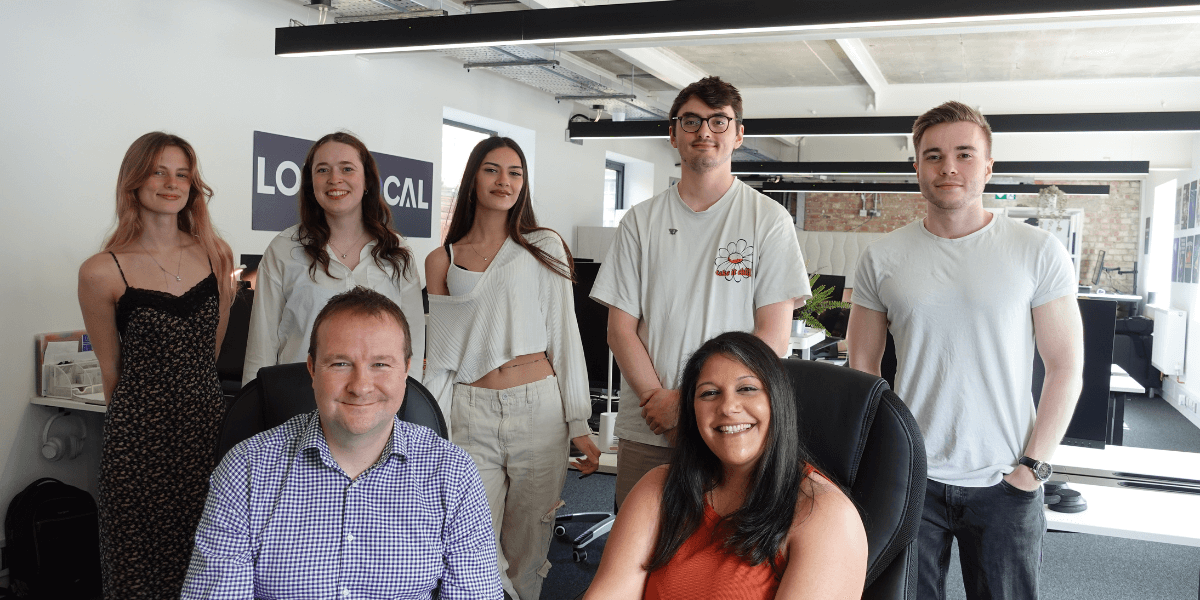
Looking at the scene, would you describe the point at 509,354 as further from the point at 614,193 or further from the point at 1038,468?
the point at 614,193

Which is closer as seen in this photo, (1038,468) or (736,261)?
(1038,468)

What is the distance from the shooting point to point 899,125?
7094mm

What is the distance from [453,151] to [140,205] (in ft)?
18.6

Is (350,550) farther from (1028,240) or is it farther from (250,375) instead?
(1028,240)

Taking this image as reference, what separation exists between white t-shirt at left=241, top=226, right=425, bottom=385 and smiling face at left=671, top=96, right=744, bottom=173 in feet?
3.06

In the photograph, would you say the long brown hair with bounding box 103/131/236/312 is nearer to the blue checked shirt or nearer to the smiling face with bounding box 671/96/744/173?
the blue checked shirt

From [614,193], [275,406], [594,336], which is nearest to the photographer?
[275,406]

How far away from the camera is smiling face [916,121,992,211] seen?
6.84 ft

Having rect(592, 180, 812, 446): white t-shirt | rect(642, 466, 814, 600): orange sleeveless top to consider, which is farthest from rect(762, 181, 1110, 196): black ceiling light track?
rect(642, 466, 814, 600): orange sleeveless top

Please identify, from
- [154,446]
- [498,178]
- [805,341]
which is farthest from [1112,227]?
[154,446]

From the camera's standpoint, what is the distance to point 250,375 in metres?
2.38

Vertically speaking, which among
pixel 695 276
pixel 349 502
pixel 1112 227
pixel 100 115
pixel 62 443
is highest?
pixel 1112 227

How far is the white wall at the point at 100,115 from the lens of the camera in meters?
3.80

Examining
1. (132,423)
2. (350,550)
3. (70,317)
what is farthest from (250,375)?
(70,317)
